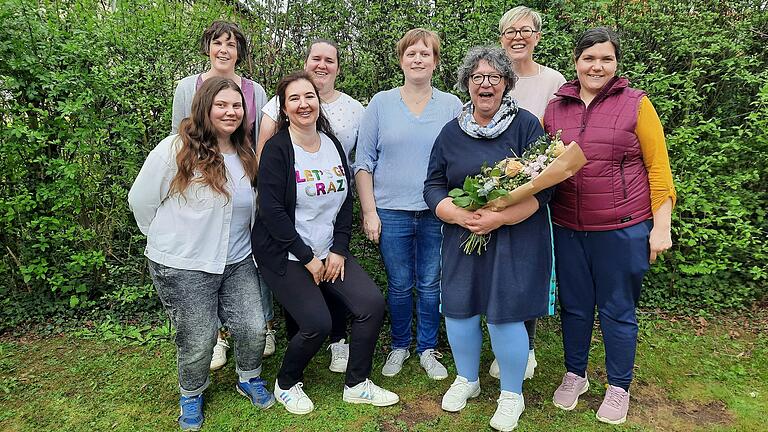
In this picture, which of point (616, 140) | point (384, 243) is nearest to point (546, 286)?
point (616, 140)

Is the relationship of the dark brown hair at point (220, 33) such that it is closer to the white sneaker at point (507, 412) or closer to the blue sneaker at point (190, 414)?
the blue sneaker at point (190, 414)

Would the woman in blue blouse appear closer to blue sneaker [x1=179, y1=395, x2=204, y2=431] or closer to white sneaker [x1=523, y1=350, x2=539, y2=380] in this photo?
white sneaker [x1=523, y1=350, x2=539, y2=380]

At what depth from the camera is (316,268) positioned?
305 cm

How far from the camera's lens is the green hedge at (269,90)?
3.87 metres

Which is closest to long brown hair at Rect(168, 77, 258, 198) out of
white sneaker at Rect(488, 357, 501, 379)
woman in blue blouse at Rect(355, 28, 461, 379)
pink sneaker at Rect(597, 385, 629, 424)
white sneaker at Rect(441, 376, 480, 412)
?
woman in blue blouse at Rect(355, 28, 461, 379)

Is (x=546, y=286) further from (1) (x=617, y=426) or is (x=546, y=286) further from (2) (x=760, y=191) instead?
(2) (x=760, y=191)

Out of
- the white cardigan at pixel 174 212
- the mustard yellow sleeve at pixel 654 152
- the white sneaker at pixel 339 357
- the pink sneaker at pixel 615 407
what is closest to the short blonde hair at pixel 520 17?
the mustard yellow sleeve at pixel 654 152

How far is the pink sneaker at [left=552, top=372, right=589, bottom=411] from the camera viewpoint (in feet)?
10.6

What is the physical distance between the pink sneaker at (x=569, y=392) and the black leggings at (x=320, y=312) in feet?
3.90

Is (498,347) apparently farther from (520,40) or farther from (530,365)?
(520,40)

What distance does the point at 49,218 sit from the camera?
3.95 metres

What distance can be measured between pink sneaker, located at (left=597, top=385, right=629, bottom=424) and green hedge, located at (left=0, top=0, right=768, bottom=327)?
179cm

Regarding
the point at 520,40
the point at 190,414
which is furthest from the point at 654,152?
the point at 190,414

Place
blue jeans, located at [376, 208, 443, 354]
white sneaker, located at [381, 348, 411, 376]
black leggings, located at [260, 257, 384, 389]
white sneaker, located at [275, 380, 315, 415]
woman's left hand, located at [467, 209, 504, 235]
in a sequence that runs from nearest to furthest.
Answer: woman's left hand, located at [467, 209, 504, 235], black leggings, located at [260, 257, 384, 389], white sneaker, located at [275, 380, 315, 415], blue jeans, located at [376, 208, 443, 354], white sneaker, located at [381, 348, 411, 376]
